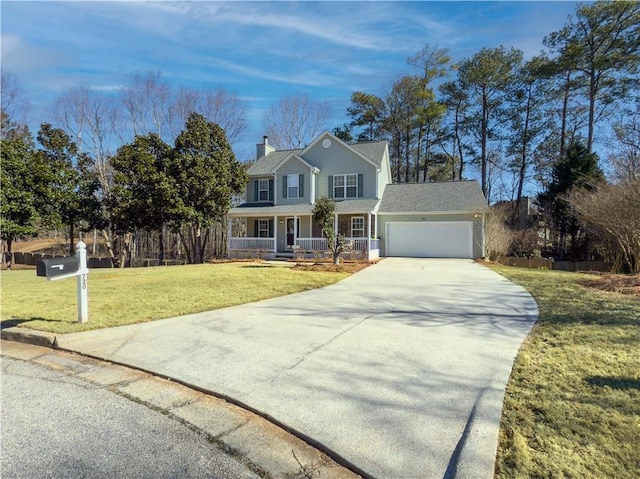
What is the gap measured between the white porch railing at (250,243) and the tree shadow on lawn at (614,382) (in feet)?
60.1

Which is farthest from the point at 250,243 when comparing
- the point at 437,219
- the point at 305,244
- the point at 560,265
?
the point at 560,265

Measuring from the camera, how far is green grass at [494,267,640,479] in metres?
2.17

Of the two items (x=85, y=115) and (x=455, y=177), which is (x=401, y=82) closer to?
(x=455, y=177)

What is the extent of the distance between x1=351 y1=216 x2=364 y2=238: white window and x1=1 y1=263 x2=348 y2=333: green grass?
9.58 metres

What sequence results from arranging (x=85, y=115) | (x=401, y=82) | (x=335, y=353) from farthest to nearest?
1. (x=401, y=82)
2. (x=85, y=115)
3. (x=335, y=353)

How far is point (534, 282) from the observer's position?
10.4 m

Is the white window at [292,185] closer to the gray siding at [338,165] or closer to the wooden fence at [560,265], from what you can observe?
the gray siding at [338,165]

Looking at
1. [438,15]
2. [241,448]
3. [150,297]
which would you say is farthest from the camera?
[438,15]

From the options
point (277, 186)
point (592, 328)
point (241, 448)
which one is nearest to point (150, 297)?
point (241, 448)

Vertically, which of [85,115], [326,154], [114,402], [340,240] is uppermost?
[85,115]

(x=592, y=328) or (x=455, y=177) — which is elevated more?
(x=455, y=177)

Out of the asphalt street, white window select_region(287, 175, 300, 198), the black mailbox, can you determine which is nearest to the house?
white window select_region(287, 175, 300, 198)

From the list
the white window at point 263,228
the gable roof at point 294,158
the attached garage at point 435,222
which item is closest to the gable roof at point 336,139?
the gable roof at point 294,158

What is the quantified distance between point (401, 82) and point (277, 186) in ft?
54.3
